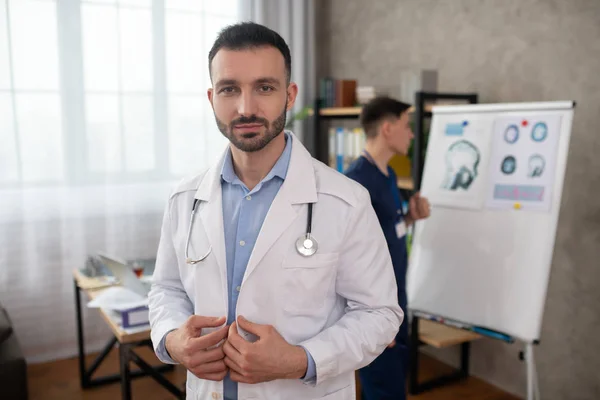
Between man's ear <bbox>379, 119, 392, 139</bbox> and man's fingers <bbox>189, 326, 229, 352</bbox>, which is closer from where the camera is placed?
man's fingers <bbox>189, 326, 229, 352</bbox>

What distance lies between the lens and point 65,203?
11.6 feet

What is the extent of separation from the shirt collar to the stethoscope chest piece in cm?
17

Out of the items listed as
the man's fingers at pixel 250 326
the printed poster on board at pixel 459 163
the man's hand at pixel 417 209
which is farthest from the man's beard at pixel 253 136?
the printed poster on board at pixel 459 163

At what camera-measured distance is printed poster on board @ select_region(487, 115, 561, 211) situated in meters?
2.31

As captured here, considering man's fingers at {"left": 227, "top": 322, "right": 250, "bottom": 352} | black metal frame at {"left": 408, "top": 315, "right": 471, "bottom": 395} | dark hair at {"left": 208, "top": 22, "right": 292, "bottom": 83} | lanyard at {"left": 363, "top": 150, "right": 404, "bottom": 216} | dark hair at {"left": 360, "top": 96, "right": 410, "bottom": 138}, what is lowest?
black metal frame at {"left": 408, "top": 315, "right": 471, "bottom": 395}

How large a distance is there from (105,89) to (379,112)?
2033 millimetres

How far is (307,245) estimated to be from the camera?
1.18 metres

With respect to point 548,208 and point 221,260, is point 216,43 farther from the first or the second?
point 548,208

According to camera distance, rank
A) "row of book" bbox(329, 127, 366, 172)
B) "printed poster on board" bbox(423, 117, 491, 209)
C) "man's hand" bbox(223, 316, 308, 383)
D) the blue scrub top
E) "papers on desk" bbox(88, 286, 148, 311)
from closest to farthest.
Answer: "man's hand" bbox(223, 316, 308, 383)
"papers on desk" bbox(88, 286, 148, 311)
the blue scrub top
"printed poster on board" bbox(423, 117, 491, 209)
"row of book" bbox(329, 127, 366, 172)

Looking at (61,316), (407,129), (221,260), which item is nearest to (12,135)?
(61,316)

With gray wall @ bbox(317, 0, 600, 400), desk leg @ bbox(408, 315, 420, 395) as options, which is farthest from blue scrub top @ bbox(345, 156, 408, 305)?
gray wall @ bbox(317, 0, 600, 400)

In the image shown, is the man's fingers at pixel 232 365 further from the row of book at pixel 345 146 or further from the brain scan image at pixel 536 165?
the row of book at pixel 345 146

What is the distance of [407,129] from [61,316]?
267 cm

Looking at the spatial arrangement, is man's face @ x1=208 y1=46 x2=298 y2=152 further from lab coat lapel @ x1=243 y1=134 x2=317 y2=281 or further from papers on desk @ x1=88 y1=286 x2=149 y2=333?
papers on desk @ x1=88 y1=286 x2=149 y2=333
